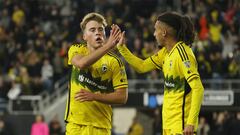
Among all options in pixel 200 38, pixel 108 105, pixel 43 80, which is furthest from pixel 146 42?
pixel 108 105

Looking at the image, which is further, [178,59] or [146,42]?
[146,42]

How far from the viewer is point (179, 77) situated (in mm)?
8805

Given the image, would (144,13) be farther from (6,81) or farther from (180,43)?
(180,43)

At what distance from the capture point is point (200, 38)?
79.6ft

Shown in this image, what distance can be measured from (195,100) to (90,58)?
1266 mm

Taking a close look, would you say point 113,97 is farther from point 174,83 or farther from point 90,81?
point 174,83

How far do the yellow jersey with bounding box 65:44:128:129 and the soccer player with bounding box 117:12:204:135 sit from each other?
0.42 meters

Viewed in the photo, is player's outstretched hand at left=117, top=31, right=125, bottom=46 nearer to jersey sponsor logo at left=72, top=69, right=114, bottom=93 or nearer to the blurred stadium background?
jersey sponsor logo at left=72, top=69, right=114, bottom=93

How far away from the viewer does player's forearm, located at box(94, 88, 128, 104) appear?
891 centimetres

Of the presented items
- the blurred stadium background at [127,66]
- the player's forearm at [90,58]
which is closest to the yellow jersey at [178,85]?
the player's forearm at [90,58]

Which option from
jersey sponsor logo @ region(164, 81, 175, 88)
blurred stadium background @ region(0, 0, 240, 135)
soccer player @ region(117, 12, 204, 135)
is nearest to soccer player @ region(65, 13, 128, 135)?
soccer player @ region(117, 12, 204, 135)

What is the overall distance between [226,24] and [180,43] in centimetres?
1594

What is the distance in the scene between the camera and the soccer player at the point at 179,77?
8461 millimetres

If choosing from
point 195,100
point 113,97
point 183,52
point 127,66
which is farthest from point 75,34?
point 195,100
